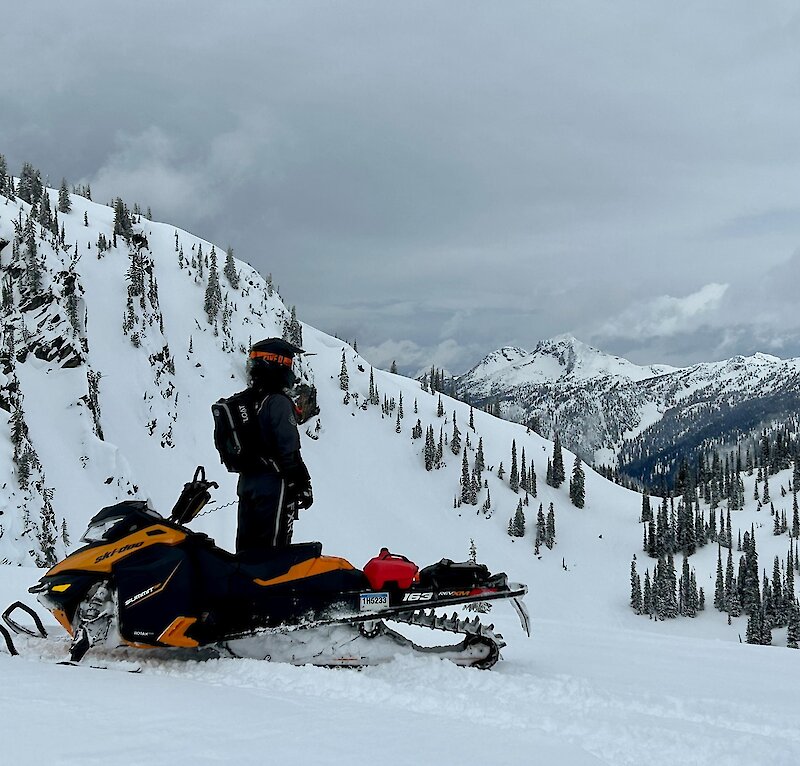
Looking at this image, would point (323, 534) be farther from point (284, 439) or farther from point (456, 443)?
point (284, 439)

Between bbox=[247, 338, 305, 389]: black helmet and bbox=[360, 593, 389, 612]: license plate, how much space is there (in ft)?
7.87

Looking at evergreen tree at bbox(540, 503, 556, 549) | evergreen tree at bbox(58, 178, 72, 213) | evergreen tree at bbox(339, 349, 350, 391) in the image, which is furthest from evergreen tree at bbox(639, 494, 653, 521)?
evergreen tree at bbox(58, 178, 72, 213)

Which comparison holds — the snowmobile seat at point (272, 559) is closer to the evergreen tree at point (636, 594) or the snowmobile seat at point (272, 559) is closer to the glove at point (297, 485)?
the glove at point (297, 485)

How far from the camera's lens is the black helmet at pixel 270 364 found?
6.89m

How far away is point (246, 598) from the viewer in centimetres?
616

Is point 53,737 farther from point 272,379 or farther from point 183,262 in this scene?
point 183,262

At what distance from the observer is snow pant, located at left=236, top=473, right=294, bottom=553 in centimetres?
655

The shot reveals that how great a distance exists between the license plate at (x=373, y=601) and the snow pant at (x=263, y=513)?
104cm

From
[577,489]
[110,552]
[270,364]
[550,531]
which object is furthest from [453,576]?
[577,489]

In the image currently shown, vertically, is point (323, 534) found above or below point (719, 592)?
above

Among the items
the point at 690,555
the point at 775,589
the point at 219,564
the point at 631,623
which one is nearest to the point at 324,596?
the point at 219,564

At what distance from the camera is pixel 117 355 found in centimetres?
9488

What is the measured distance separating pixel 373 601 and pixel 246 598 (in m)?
1.24

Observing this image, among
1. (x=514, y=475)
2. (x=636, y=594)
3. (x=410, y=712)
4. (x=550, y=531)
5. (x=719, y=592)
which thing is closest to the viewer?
(x=410, y=712)
